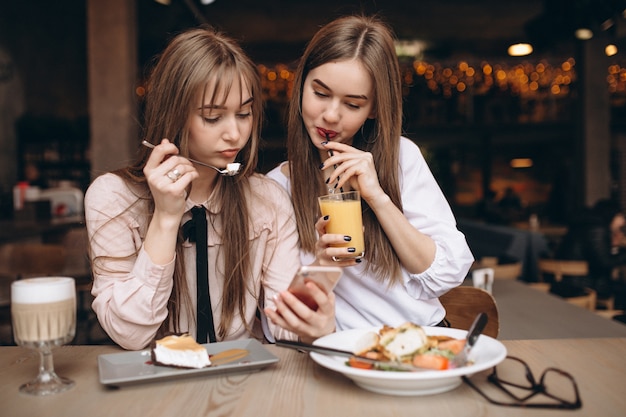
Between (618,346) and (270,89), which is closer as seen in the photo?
(618,346)

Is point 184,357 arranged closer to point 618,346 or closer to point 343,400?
point 343,400

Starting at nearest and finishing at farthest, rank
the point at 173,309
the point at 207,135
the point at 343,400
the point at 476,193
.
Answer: the point at 343,400 < the point at 207,135 < the point at 173,309 < the point at 476,193

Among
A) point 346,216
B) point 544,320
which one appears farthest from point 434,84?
point 346,216

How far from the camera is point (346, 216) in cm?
177

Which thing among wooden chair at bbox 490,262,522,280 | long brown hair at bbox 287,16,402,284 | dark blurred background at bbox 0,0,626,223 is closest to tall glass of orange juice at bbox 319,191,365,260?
long brown hair at bbox 287,16,402,284

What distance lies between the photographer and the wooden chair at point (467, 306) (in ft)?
7.66

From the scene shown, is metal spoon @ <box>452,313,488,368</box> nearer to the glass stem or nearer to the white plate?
the white plate

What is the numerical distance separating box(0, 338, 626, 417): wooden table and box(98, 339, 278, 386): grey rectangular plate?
17mm

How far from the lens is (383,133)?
6.61ft

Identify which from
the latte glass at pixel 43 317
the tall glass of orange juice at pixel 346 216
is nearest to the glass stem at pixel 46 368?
the latte glass at pixel 43 317

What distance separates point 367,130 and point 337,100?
0.92 feet

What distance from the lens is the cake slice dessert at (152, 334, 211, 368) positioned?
4.43ft

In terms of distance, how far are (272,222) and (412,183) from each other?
50cm

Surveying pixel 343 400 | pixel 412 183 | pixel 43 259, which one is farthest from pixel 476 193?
pixel 343 400
